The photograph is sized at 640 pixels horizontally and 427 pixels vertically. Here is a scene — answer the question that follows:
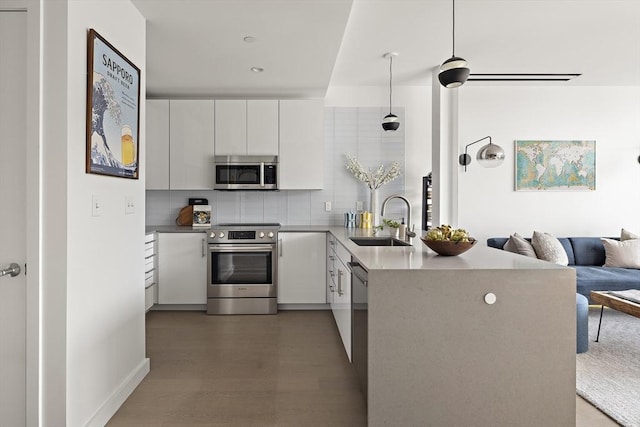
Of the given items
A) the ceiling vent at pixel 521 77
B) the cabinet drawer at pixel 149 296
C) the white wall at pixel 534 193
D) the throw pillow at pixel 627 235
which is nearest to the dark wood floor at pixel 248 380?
the cabinet drawer at pixel 149 296

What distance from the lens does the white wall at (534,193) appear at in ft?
15.6

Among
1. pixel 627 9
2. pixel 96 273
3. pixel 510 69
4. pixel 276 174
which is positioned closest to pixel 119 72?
pixel 96 273

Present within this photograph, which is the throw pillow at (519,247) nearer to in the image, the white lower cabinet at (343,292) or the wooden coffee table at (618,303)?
the wooden coffee table at (618,303)

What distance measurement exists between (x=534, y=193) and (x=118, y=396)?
4.76 m

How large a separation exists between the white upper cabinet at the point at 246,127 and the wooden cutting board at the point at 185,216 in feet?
2.60

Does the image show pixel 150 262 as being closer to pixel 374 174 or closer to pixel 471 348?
pixel 374 174

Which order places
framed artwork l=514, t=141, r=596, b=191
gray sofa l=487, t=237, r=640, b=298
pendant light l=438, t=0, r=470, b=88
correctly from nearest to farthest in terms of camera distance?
pendant light l=438, t=0, r=470, b=88
gray sofa l=487, t=237, r=640, b=298
framed artwork l=514, t=141, r=596, b=191

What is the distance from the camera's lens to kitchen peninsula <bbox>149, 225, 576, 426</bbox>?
1.75m

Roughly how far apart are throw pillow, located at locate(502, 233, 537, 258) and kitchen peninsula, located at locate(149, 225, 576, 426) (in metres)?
2.57

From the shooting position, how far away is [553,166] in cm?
477

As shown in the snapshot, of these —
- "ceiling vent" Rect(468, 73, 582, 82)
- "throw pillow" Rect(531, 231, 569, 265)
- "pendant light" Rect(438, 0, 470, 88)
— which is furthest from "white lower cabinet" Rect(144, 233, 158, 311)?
"throw pillow" Rect(531, 231, 569, 265)

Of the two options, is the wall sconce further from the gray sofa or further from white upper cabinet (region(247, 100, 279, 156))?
white upper cabinet (region(247, 100, 279, 156))

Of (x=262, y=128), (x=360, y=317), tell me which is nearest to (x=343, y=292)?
(x=360, y=317)
